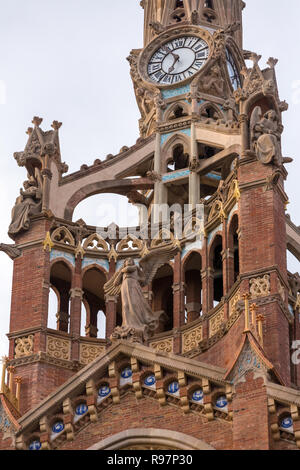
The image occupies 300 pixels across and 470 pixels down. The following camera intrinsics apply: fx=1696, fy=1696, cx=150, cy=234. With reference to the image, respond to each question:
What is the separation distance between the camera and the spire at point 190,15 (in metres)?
53.5

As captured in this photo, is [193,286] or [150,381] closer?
[150,381]

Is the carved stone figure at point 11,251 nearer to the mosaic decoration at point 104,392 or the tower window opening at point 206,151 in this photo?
the tower window opening at point 206,151

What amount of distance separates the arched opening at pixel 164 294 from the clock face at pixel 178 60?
700 cm

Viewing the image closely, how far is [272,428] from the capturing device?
36.1m

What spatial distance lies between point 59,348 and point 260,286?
6.12 m

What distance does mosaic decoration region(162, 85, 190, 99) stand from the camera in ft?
171

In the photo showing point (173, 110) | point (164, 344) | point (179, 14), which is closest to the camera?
point (164, 344)

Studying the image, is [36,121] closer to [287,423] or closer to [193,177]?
[193,177]

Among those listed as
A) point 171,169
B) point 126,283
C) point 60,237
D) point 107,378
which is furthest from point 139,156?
point 107,378

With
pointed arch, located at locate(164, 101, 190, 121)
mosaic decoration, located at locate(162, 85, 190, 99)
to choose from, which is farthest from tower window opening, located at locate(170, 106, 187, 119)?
mosaic decoration, located at locate(162, 85, 190, 99)

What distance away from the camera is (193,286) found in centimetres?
4788

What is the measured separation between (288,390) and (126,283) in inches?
256

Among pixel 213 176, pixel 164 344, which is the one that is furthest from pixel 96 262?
pixel 213 176

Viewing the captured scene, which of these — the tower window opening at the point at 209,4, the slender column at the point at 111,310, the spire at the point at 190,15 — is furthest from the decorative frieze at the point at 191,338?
the tower window opening at the point at 209,4
